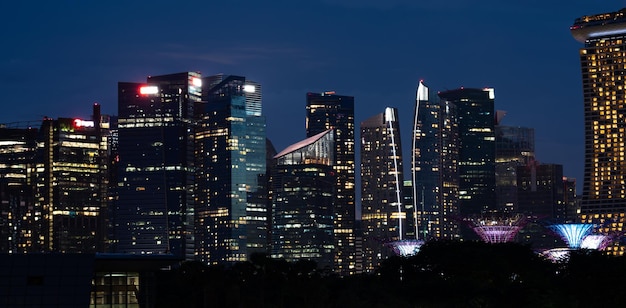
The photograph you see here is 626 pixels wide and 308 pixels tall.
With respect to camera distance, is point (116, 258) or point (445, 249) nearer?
point (116, 258)

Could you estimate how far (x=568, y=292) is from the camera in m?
144

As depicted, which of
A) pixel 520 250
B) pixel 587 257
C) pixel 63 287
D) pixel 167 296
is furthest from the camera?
pixel 520 250

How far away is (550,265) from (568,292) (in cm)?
2753

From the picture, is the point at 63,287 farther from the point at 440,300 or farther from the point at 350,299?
the point at 440,300

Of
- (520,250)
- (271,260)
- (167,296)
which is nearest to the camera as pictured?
(167,296)

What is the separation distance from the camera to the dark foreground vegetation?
11906 centimetres

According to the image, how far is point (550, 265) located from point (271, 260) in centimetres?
5431

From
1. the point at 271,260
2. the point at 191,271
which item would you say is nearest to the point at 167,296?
the point at 191,271

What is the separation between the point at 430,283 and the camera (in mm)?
143375

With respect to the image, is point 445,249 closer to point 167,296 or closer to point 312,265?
point 312,265

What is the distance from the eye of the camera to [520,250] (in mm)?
168625

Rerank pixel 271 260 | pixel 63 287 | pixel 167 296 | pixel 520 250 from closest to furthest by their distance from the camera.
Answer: pixel 63 287
pixel 167 296
pixel 271 260
pixel 520 250

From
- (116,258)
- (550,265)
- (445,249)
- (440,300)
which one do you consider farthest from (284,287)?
(550,265)

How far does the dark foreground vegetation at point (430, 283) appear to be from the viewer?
119 metres
